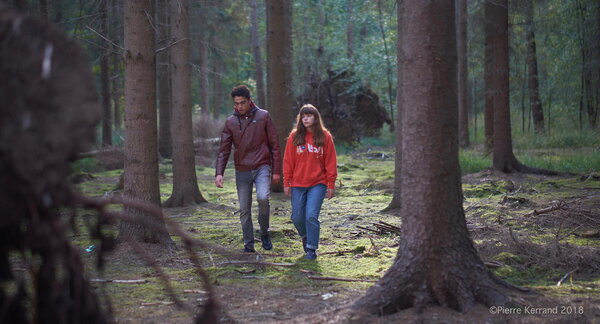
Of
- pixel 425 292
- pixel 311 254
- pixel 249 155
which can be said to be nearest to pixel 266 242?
pixel 311 254

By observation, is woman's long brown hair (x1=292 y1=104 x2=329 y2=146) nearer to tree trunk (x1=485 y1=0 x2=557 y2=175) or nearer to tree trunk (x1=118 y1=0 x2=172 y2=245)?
tree trunk (x1=118 y1=0 x2=172 y2=245)

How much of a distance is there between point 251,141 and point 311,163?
37.3 inches

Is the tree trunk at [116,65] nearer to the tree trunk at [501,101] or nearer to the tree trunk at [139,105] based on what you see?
the tree trunk at [139,105]

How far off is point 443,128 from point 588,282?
93.5 inches

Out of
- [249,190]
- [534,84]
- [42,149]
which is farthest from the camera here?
[534,84]

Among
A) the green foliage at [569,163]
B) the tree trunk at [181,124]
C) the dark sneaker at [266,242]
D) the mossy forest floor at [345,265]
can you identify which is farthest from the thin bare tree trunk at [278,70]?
the green foliage at [569,163]

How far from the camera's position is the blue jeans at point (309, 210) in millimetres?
7684

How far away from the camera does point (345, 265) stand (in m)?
7.23

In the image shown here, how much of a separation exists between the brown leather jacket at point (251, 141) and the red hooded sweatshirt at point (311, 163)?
0.41 metres

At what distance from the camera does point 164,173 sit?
20.1 m

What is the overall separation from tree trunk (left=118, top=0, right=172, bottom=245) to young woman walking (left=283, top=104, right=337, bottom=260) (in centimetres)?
184

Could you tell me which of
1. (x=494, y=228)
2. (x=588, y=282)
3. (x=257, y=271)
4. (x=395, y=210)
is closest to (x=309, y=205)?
(x=257, y=271)

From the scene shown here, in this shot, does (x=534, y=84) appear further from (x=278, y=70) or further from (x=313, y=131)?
(x=313, y=131)

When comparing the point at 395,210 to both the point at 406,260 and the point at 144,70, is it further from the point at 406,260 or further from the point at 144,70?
the point at 406,260
